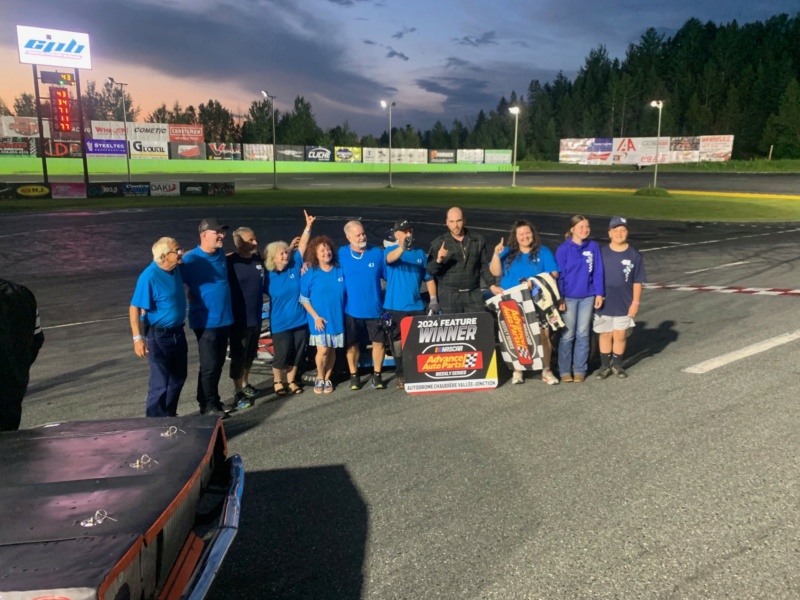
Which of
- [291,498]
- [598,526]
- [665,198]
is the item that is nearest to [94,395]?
[291,498]

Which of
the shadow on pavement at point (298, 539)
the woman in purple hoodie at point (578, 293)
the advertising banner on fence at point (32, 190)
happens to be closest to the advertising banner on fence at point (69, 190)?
the advertising banner on fence at point (32, 190)

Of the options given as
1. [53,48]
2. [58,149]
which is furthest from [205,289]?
[58,149]

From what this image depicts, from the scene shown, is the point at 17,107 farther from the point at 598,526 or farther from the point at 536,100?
the point at 598,526

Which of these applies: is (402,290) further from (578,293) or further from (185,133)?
(185,133)

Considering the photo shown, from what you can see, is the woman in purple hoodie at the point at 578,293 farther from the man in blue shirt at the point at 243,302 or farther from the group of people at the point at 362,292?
the man in blue shirt at the point at 243,302

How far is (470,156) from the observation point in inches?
3898

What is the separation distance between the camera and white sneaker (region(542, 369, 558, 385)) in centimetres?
712

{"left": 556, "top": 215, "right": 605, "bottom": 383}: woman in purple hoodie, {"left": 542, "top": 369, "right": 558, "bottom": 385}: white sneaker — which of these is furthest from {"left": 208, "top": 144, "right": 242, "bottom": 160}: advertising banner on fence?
{"left": 542, "top": 369, "right": 558, "bottom": 385}: white sneaker

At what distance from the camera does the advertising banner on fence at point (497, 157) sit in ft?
325

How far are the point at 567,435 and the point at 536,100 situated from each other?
558ft

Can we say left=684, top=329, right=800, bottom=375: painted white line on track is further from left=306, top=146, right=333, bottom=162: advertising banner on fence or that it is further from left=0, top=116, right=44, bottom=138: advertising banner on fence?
left=306, top=146, right=333, bottom=162: advertising banner on fence

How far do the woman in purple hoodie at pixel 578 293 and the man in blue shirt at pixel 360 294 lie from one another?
2195 mm

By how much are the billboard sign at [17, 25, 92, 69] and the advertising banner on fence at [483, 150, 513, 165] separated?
6426 centimetres

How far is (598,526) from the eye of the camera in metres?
4.01
